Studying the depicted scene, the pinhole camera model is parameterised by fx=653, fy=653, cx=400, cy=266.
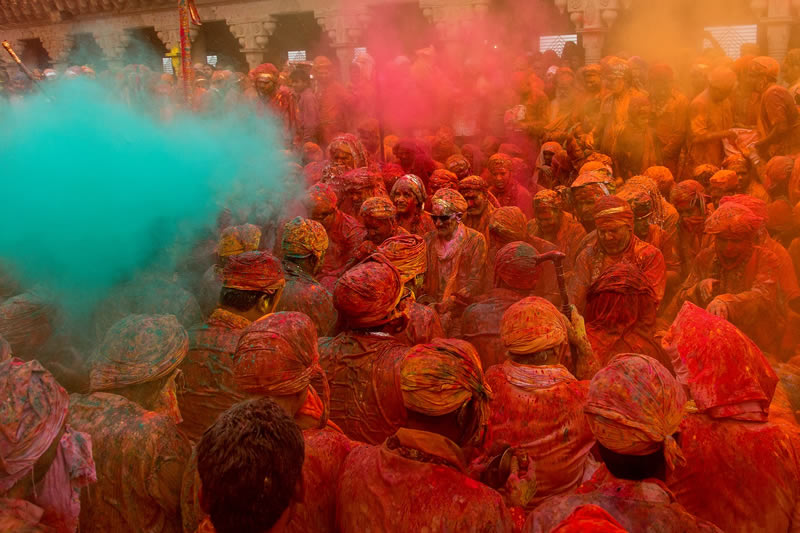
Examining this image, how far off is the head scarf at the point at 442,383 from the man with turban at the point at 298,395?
0.44 meters

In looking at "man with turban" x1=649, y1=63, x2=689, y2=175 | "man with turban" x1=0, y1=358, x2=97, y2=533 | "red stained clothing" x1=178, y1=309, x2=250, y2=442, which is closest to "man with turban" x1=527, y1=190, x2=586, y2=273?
"red stained clothing" x1=178, y1=309, x2=250, y2=442

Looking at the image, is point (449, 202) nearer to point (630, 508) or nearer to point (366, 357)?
point (366, 357)

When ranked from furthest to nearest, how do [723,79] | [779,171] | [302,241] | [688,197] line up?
[723,79]
[779,171]
[688,197]
[302,241]

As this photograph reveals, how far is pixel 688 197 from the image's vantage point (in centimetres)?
712

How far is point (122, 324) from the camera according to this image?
3023mm

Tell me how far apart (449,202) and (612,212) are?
159 cm

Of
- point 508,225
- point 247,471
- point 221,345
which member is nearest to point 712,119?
point 508,225

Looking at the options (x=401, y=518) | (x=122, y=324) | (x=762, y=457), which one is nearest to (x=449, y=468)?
(x=401, y=518)

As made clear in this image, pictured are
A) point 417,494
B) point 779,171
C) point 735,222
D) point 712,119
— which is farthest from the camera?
point 712,119

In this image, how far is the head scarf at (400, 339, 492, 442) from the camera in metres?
2.30

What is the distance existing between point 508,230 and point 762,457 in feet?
11.8

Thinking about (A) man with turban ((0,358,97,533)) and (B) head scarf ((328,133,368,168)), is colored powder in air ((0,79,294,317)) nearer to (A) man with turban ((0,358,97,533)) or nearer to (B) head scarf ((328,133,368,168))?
(B) head scarf ((328,133,368,168))

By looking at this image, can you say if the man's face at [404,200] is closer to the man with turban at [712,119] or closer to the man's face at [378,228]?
the man's face at [378,228]

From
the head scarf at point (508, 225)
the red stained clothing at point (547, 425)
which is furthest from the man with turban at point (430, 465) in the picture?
the head scarf at point (508, 225)
